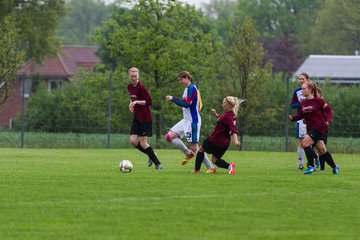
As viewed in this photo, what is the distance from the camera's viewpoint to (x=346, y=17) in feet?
301

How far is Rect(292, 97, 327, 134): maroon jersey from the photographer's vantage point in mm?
17094

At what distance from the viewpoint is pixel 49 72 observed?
84500mm

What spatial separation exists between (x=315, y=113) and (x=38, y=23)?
159 feet

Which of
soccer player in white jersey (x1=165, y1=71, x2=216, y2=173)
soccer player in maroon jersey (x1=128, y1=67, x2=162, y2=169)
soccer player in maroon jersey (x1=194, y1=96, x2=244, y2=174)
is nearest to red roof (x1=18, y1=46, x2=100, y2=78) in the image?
soccer player in maroon jersey (x1=128, y1=67, x2=162, y2=169)

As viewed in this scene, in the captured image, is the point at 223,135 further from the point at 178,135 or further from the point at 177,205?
the point at 177,205

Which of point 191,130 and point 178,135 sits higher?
point 191,130

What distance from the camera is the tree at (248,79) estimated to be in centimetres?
3238

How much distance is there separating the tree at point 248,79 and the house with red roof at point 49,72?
7.07 m

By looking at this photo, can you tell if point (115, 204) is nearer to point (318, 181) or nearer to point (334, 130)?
point (318, 181)

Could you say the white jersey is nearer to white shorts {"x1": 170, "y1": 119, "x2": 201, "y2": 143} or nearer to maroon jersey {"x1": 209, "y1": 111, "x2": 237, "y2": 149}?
white shorts {"x1": 170, "y1": 119, "x2": 201, "y2": 143}

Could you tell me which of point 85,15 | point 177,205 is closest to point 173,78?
point 177,205

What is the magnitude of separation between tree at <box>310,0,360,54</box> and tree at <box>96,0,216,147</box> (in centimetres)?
5703

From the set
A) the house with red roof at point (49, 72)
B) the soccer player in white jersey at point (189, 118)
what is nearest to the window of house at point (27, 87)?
the house with red roof at point (49, 72)

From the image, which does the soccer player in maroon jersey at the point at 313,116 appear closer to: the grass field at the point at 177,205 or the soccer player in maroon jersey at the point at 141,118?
the grass field at the point at 177,205
